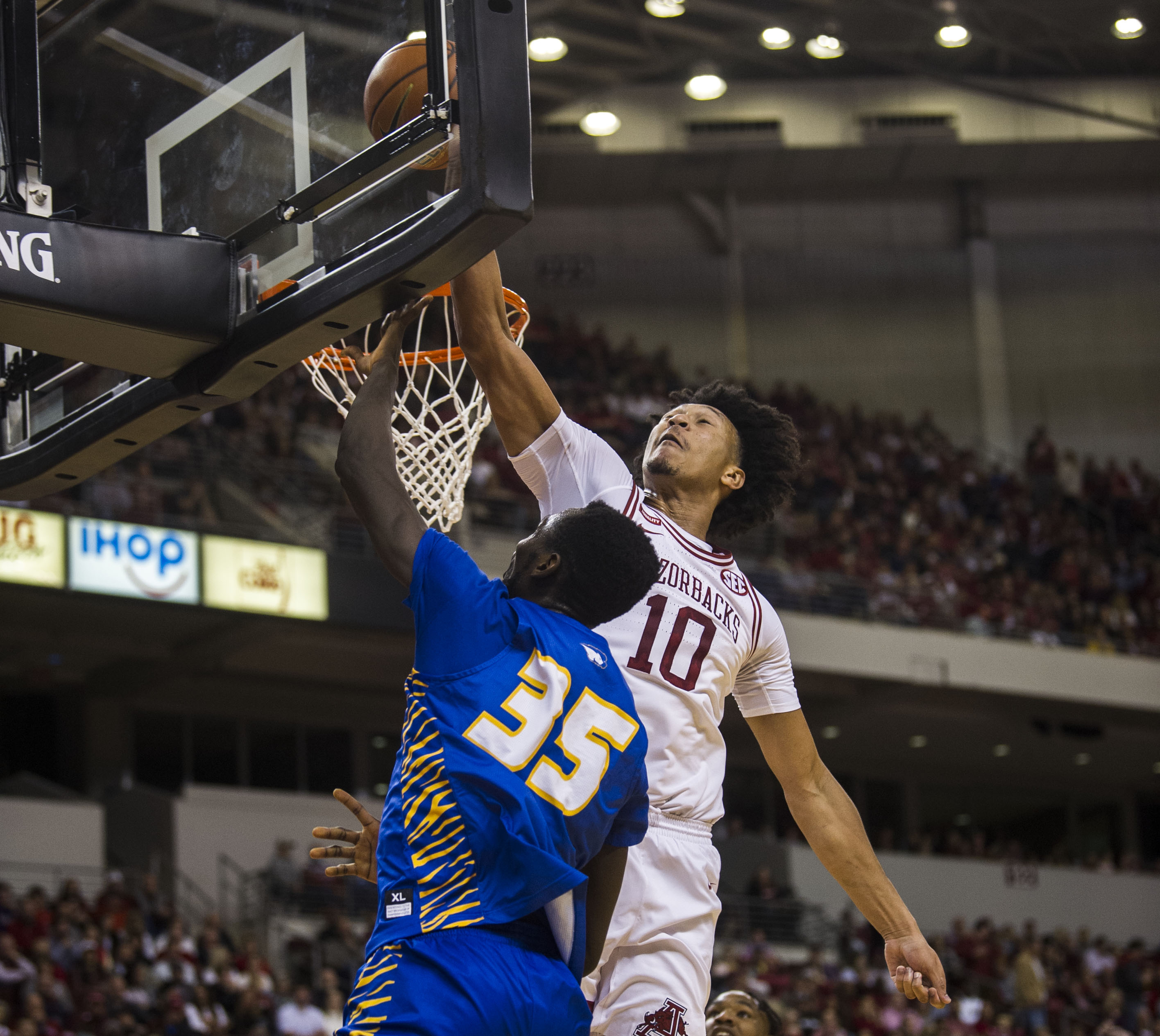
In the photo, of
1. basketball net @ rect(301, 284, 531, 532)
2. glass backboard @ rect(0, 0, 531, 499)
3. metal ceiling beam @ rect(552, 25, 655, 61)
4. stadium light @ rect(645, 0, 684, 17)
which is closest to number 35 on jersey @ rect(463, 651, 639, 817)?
glass backboard @ rect(0, 0, 531, 499)

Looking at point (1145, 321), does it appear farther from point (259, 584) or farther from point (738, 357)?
point (259, 584)

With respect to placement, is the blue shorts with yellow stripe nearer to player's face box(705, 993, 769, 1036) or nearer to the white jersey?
the white jersey

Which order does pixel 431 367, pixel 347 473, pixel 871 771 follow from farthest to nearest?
pixel 871 771 < pixel 431 367 < pixel 347 473

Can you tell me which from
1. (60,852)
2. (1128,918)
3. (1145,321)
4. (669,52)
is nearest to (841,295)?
(1145,321)

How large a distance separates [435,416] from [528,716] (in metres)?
2.28

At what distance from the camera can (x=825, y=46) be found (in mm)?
21656

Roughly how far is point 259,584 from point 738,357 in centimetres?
1161

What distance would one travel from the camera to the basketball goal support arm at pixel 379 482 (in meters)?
2.78

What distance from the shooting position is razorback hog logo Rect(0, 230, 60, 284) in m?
3.30

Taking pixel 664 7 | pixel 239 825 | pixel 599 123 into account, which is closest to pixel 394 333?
pixel 239 825

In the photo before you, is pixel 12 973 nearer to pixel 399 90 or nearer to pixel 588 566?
pixel 399 90

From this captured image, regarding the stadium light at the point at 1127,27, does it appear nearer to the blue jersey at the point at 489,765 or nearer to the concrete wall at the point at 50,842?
the concrete wall at the point at 50,842

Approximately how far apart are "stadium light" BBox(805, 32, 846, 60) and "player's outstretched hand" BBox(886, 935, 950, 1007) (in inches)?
749

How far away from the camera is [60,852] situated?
1733 cm
